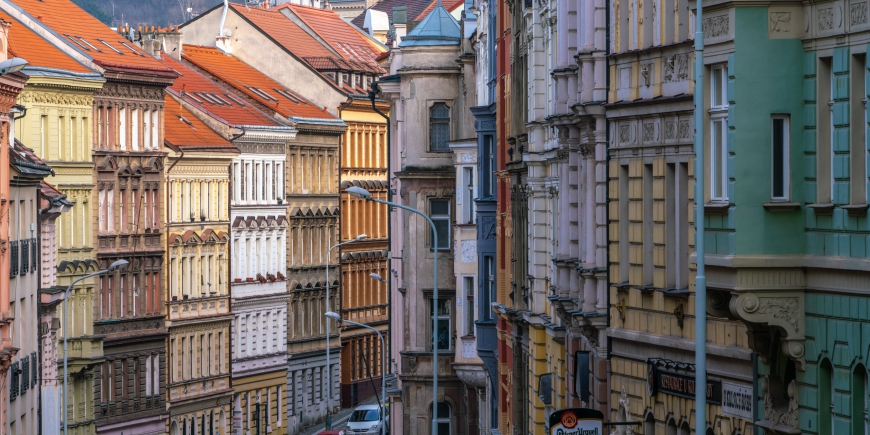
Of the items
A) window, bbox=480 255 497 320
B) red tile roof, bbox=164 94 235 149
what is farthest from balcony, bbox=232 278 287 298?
window, bbox=480 255 497 320

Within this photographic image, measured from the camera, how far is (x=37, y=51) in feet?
261

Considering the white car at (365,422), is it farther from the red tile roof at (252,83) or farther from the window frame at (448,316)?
the window frame at (448,316)

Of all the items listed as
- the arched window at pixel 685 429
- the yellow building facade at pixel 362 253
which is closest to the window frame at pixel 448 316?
the arched window at pixel 685 429

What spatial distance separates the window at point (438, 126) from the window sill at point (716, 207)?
4801cm

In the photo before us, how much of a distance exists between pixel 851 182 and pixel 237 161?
77.5m

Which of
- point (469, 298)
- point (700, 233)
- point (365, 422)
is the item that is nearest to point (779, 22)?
point (700, 233)

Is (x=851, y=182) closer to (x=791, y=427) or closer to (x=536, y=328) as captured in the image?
(x=791, y=427)

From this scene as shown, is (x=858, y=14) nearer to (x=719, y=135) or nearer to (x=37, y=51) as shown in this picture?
(x=719, y=135)

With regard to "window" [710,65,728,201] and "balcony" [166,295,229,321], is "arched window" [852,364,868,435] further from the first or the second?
"balcony" [166,295,229,321]

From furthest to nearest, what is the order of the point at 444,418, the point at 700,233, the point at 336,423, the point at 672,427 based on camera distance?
the point at 336,423 → the point at 444,418 → the point at 672,427 → the point at 700,233

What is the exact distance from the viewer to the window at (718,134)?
920 inches

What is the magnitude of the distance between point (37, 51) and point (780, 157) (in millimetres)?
60110

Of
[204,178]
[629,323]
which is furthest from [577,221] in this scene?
[204,178]

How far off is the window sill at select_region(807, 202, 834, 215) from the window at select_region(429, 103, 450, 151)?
49245 millimetres
